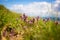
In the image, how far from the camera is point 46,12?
231 centimetres

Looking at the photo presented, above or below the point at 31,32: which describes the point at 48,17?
above

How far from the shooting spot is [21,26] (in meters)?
2.37

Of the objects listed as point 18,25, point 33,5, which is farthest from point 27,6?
point 18,25

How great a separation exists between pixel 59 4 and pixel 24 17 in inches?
15.1

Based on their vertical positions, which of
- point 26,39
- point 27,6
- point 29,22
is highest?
point 27,6

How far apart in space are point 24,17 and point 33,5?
0.16m

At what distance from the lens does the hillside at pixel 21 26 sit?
7.48 ft

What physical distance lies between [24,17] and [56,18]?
33 cm

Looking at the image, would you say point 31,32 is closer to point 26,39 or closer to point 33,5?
point 26,39

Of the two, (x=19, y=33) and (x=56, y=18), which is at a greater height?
(x=56, y=18)

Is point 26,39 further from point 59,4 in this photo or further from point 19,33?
point 59,4

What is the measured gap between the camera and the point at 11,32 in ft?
7.75

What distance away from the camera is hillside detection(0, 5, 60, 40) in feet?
7.48

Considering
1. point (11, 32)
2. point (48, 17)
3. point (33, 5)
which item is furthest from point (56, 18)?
point (11, 32)
